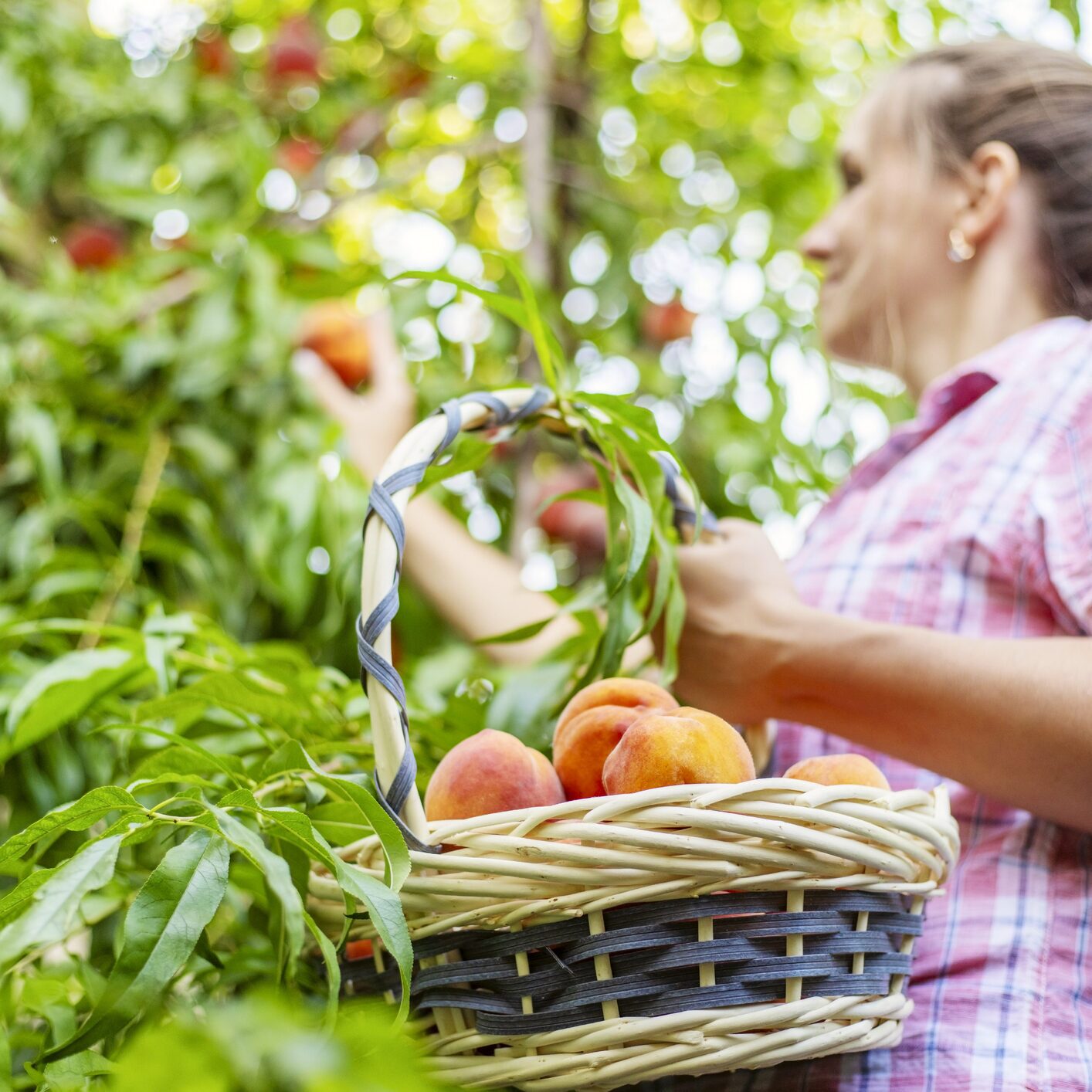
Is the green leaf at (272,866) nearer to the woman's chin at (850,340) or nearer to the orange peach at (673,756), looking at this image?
the orange peach at (673,756)

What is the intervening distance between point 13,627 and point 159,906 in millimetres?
454

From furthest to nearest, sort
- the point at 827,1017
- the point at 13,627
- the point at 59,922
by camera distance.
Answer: the point at 13,627, the point at 827,1017, the point at 59,922

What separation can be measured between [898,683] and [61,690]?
51 centimetres

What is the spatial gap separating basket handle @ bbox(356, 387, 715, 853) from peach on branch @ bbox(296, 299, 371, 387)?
2.69ft

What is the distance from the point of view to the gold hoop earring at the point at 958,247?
0.99 m

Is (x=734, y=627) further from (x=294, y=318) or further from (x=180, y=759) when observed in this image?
(x=294, y=318)

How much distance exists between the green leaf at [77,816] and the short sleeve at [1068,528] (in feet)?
1.78

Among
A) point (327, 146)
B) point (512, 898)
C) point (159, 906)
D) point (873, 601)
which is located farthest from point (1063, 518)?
point (327, 146)

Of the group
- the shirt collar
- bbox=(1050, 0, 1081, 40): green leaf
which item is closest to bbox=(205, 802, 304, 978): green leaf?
the shirt collar

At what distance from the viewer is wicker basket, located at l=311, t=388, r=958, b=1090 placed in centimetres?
47

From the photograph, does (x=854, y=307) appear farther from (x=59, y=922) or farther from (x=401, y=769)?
(x=59, y=922)

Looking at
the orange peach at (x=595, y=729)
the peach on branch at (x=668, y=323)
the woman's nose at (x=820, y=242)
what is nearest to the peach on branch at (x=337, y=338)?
the peach on branch at (x=668, y=323)

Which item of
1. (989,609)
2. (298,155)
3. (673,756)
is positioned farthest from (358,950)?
(298,155)

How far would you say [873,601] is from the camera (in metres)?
0.77
